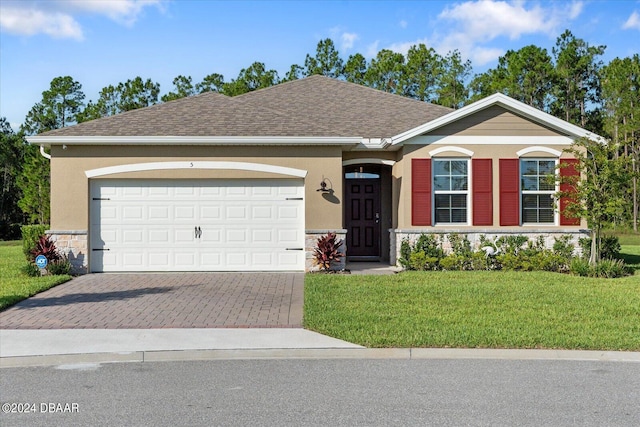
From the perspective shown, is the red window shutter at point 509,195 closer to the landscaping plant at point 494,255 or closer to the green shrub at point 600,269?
the landscaping plant at point 494,255

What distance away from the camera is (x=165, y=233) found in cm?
1667

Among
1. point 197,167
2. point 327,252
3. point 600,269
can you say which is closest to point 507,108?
point 600,269

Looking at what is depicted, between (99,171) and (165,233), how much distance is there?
2.28 m

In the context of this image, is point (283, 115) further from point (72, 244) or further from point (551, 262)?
point (551, 262)

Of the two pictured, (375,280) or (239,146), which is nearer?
(375,280)

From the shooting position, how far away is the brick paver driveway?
10.2 m

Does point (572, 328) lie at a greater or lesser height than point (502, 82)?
lesser

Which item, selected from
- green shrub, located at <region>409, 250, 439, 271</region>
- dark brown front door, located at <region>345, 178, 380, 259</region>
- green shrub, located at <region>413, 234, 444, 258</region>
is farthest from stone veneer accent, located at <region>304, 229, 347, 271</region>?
dark brown front door, located at <region>345, 178, 380, 259</region>

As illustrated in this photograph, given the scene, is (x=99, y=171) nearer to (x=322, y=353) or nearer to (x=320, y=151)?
(x=320, y=151)

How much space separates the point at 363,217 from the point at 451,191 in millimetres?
3346

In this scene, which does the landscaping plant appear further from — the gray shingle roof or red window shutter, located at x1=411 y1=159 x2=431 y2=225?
the gray shingle roof

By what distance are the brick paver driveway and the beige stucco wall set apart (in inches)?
67.8

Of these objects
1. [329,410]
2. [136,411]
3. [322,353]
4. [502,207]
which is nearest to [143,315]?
[322,353]

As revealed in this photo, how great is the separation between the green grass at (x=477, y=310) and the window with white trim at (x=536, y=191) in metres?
2.59
